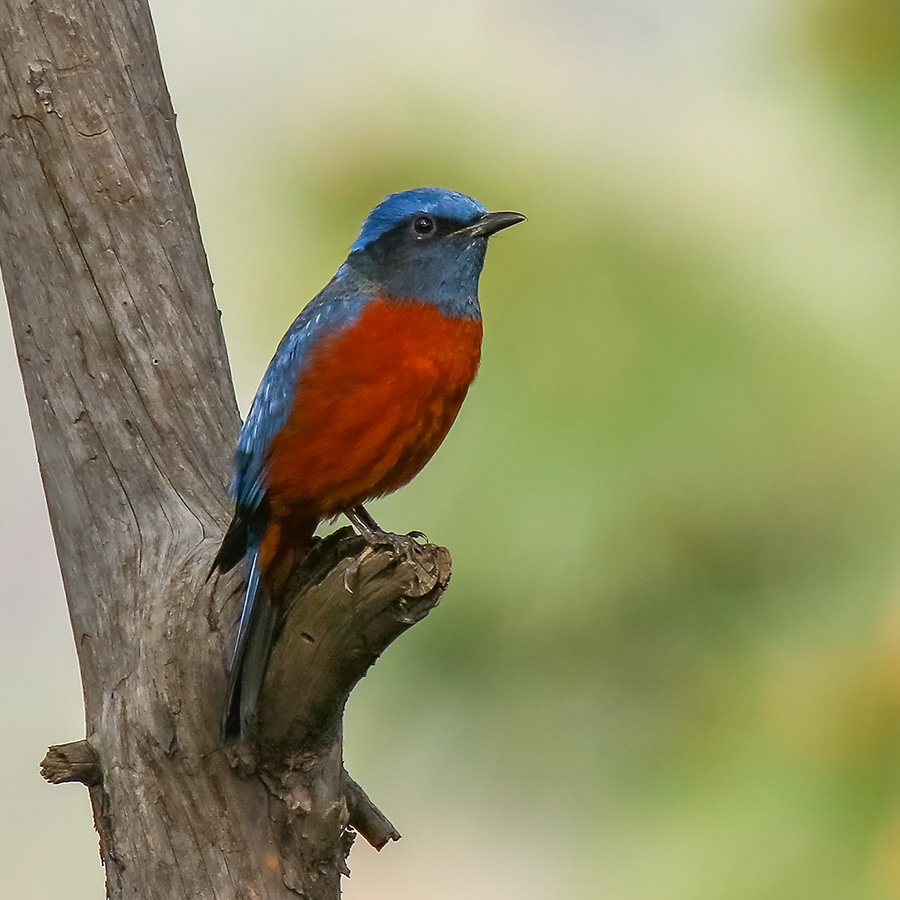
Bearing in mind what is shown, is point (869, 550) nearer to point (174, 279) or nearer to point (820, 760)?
point (820, 760)

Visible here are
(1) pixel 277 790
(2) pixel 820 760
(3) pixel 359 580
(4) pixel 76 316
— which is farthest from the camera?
(2) pixel 820 760

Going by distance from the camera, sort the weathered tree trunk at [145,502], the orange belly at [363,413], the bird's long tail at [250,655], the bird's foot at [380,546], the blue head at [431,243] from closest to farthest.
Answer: the bird's foot at [380,546]
the bird's long tail at [250,655]
the weathered tree trunk at [145,502]
the orange belly at [363,413]
the blue head at [431,243]

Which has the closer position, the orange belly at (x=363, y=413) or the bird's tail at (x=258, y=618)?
the bird's tail at (x=258, y=618)

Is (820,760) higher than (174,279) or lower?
lower

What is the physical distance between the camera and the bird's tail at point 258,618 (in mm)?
2742

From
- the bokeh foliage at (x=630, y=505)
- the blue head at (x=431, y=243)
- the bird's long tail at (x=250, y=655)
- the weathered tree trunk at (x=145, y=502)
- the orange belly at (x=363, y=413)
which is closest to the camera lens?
the bird's long tail at (x=250, y=655)

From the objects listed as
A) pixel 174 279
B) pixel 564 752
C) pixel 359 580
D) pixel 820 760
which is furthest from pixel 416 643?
pixel 359 580

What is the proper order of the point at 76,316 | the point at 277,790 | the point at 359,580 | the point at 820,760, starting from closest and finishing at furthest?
the point at 359,580 → the point at 277,790 → the point at 76,316 → the point at 820,760

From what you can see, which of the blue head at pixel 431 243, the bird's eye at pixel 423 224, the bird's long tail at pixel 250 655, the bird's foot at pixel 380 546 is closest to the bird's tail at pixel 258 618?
the bird's long tail at pixel 250 655

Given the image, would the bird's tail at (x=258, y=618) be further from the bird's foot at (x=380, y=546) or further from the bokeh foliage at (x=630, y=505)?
the bokeh foliage at (x=630, y=505)

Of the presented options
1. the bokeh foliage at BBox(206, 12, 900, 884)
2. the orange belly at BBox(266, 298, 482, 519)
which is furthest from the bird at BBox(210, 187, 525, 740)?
the bokeh foliage at BBox(206, 12, 900, 884)

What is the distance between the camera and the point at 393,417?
304 centimetres

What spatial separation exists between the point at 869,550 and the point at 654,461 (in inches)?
34.8

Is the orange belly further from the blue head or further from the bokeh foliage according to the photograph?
the bokeh foliage
